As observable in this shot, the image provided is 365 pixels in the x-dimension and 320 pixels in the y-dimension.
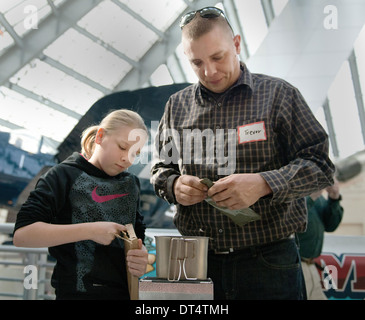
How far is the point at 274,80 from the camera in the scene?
1144mm

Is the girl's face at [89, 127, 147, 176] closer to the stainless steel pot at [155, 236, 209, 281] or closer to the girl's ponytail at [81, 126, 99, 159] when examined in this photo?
the girl's ponytail at [81, 126, 99, 159]

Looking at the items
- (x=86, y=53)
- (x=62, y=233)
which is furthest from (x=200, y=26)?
(x=86, y=53)

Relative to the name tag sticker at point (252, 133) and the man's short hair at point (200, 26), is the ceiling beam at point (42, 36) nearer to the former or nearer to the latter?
the man's short hair at point (200, 26)

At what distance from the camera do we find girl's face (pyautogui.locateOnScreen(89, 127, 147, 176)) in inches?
46.9

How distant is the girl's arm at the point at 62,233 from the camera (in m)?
0.99

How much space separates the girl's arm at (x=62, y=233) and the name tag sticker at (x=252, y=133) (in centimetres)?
43

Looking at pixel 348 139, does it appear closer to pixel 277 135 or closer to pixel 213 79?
pixel 277 135

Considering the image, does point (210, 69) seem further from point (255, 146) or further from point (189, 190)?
point (189, 190)

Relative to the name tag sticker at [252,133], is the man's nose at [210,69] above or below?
above

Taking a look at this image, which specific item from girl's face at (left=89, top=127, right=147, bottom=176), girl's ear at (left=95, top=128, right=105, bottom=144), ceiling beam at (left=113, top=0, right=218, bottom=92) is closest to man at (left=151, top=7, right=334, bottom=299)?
girl's face at (left=89, top=127, right=147, bottom=176)

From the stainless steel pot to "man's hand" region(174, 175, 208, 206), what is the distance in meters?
0.14

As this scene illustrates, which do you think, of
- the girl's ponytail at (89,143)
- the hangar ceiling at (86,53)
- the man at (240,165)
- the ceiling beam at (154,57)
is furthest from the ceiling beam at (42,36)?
the man at (240,165)

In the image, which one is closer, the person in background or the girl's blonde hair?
the girl's blonde hair
